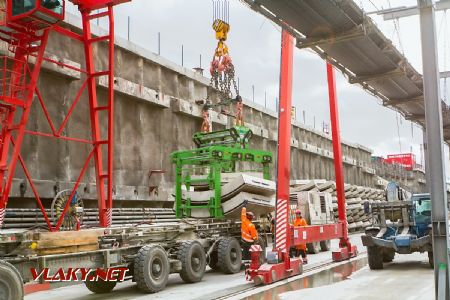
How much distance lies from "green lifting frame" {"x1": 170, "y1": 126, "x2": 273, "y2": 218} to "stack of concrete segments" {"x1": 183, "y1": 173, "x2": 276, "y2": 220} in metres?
0.12

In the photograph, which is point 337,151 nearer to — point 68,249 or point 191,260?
point 191,260

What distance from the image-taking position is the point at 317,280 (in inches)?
454

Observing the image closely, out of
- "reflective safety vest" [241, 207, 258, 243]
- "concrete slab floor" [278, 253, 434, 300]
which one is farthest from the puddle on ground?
"reflective safety vest" [241, 207, 258, 243]

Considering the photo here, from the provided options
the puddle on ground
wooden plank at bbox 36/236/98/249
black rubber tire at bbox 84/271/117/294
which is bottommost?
the puddle on ground

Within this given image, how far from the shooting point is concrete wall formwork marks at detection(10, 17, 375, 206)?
15.5 metres

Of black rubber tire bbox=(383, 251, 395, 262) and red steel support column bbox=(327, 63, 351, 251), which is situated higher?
red steel support column bbox=(327, 63, 351, 251)

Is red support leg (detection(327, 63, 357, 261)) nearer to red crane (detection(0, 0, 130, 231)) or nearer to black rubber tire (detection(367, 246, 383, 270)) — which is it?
black rubber tire (detection(367, 246, 383, 270))

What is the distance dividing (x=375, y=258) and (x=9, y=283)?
923 centimetres

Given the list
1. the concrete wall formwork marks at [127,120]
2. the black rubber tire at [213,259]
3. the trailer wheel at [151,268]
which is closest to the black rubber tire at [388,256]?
the black rubber tire at [213,259]

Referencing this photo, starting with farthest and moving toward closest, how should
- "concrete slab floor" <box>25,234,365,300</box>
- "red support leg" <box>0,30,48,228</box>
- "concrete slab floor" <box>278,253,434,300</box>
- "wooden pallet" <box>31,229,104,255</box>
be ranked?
"red support leg" <box>0,30,48,228</box> < "concrete slab floor" <box>25,234,365,300</box> < "concrete slab floor" <box>278,253,434,300</box> < "wooden pallet" <box>31,229,104,255</box>

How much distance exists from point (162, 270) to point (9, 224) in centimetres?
557

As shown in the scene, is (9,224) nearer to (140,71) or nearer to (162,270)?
(162,270)

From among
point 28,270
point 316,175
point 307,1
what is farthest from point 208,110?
point 316,175

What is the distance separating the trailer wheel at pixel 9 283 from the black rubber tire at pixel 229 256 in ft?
19.8
